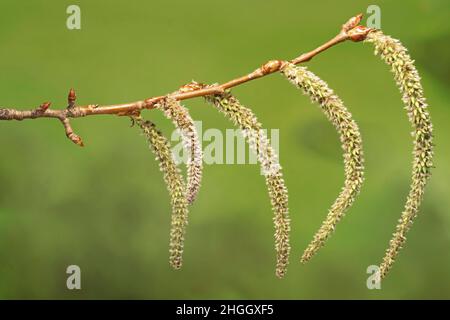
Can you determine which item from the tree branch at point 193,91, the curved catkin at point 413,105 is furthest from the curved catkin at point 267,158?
the curved catkin at point 413,105

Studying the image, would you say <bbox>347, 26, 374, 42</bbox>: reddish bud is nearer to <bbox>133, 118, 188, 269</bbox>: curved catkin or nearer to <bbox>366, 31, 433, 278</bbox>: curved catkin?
<bbox>366, 31, 433, 278</bbox>: curved catkin

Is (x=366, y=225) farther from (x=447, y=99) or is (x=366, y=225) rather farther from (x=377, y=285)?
(x=447, y=99)

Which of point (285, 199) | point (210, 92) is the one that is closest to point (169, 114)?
point (210, 92)

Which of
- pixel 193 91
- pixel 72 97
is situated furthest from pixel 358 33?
pixel 72 97

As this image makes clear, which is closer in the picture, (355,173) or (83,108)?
(355,173)

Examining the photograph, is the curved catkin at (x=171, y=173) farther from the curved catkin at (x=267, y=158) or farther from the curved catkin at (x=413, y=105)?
the curved catkin at (x=413, y=105)

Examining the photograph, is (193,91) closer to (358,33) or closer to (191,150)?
(191,150)
